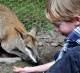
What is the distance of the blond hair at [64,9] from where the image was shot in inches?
124

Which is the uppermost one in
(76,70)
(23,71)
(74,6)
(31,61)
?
(74,6)

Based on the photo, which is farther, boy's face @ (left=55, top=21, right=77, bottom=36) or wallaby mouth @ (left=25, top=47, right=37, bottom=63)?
wallaby mouth @ (left=25, top=47, right=37, bottom=63)

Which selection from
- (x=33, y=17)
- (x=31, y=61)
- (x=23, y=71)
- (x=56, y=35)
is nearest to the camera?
(x=23, y=71)

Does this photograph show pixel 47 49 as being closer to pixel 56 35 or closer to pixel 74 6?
pixel 56 35

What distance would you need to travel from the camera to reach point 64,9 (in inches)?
125

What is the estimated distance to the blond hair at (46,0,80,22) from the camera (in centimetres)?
315

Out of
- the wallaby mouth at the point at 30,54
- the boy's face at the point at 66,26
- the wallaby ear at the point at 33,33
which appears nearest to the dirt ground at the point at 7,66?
the wallaby mouth at the point at 30,54

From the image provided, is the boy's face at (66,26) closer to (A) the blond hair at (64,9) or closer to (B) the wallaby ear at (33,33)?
(A) the blond hair at (64,9)

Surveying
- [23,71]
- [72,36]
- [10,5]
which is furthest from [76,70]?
[10,5]

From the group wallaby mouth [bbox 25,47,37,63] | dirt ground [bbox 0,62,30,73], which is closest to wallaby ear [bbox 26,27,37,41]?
wallaby mouth [bbox 25,47,37,63]

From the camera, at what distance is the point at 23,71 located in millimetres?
4008

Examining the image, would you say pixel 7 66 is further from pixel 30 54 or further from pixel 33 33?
pixel 33 33

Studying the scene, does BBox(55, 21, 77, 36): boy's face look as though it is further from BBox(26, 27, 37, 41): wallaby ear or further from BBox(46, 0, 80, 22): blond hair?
BBox(26, 27, 37, 41): wallaby ear

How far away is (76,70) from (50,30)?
4.85 m
